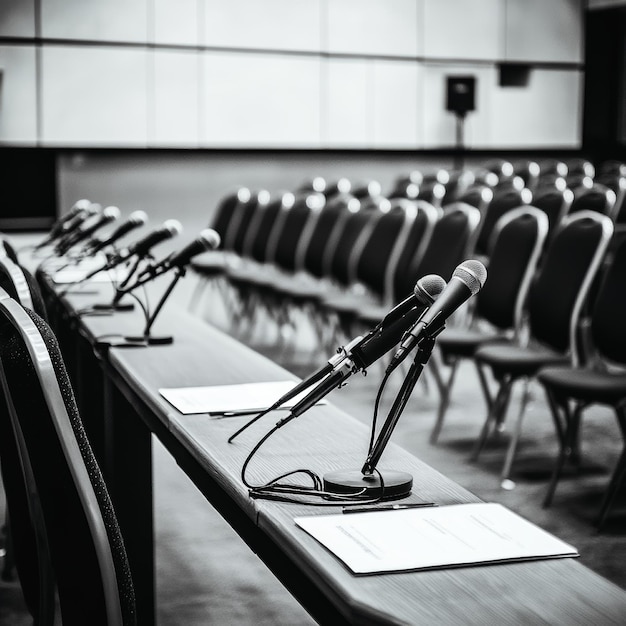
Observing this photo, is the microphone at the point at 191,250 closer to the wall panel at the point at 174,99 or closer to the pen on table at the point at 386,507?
the pen on table at the point at 386,507

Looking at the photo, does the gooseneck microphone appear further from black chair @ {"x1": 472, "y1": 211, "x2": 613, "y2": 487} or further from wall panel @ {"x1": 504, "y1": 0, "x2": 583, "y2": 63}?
wall panel @ {"x1": 504, "y1": 0, "x2": 583, "y2": 63}

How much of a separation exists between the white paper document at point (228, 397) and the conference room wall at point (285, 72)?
857cm

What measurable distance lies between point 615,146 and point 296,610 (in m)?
11.9

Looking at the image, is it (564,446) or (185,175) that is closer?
(564,446)

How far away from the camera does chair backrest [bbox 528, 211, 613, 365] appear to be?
4.26m

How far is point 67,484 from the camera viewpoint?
1275mm

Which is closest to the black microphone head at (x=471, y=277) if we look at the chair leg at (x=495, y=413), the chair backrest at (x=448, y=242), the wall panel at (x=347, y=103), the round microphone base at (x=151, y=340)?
the round microphone base at (x=151, y=340)

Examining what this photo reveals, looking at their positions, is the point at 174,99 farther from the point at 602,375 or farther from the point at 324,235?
the point at 602,375

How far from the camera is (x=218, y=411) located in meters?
2.15

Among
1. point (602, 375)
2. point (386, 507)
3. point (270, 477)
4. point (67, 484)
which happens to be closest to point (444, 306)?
point (386, 507)

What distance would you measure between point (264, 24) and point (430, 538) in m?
10.6

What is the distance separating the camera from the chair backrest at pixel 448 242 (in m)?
5.18

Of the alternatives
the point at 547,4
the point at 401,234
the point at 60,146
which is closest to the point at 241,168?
the point at 60,146

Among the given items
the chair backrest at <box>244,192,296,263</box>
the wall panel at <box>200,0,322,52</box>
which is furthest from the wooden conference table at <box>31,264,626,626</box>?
the wall panel at <box>200,0,322,52</box>
